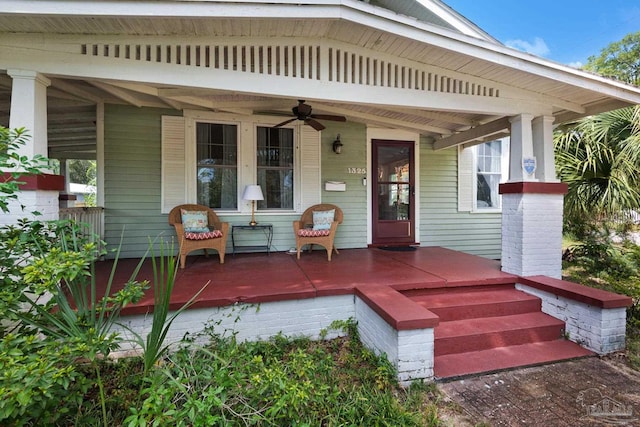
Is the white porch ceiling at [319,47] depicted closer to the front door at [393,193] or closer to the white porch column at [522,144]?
the white porch column at [522,144]

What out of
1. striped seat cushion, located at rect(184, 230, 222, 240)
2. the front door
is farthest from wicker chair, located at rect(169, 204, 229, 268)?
the front door

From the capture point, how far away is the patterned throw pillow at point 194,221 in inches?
168

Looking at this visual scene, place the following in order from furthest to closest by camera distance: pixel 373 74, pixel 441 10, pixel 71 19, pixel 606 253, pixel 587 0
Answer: pixel 587 0
pixel 606 253
pixel 441 10
pixel 373 74
pixel 71 19

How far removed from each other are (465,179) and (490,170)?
74 cm

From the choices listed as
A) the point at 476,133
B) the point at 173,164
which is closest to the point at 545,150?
the point at 476,133

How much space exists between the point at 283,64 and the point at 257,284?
2.22 m

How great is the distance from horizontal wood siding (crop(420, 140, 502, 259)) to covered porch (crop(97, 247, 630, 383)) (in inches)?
88.5

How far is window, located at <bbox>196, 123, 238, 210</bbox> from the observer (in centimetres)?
491

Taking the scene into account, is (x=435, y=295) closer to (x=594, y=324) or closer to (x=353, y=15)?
(x=594, y=324)

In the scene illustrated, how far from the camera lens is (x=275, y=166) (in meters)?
5.24

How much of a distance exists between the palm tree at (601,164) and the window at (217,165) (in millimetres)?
5458

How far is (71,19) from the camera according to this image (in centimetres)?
237

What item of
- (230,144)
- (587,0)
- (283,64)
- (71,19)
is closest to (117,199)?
(230,144)

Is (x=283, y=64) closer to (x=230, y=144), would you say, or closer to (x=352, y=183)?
(x=230, y=144)
